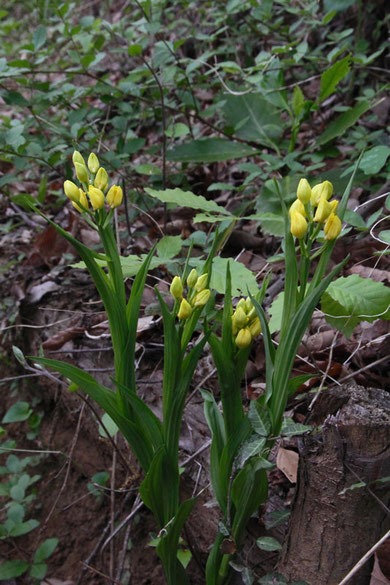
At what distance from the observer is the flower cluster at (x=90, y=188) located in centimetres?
79

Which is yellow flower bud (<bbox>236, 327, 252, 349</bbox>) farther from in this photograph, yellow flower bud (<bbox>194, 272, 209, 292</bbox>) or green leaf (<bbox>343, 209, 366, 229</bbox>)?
green leaf (<bbox>343, 209, 366, 229</bbox>)

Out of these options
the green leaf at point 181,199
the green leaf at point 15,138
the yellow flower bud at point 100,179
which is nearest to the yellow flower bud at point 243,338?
the yellow flower bud at point 100,179

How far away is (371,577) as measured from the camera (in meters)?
0.84

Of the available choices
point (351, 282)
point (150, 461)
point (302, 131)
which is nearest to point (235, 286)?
point (351, 282)

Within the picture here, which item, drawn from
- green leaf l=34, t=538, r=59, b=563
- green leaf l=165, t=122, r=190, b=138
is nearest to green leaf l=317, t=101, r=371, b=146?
green leaf l=165, t=122, r=190, b=138

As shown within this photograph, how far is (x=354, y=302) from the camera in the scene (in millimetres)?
1038

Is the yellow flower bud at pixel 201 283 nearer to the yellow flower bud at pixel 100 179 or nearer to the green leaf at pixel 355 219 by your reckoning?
the yellow flower bud at pixel 100 179

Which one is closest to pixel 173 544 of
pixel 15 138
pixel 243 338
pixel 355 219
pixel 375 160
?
pixel 243 338

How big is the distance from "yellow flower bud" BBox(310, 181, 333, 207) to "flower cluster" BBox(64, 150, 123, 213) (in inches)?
12.4

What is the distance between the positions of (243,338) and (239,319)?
1.3 inches

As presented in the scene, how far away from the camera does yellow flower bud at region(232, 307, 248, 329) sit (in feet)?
2.72

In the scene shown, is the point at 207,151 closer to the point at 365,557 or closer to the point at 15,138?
the point at 15,138

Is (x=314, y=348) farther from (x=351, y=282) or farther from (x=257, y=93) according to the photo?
(x=257, y=93)

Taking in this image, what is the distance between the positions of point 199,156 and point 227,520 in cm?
140
